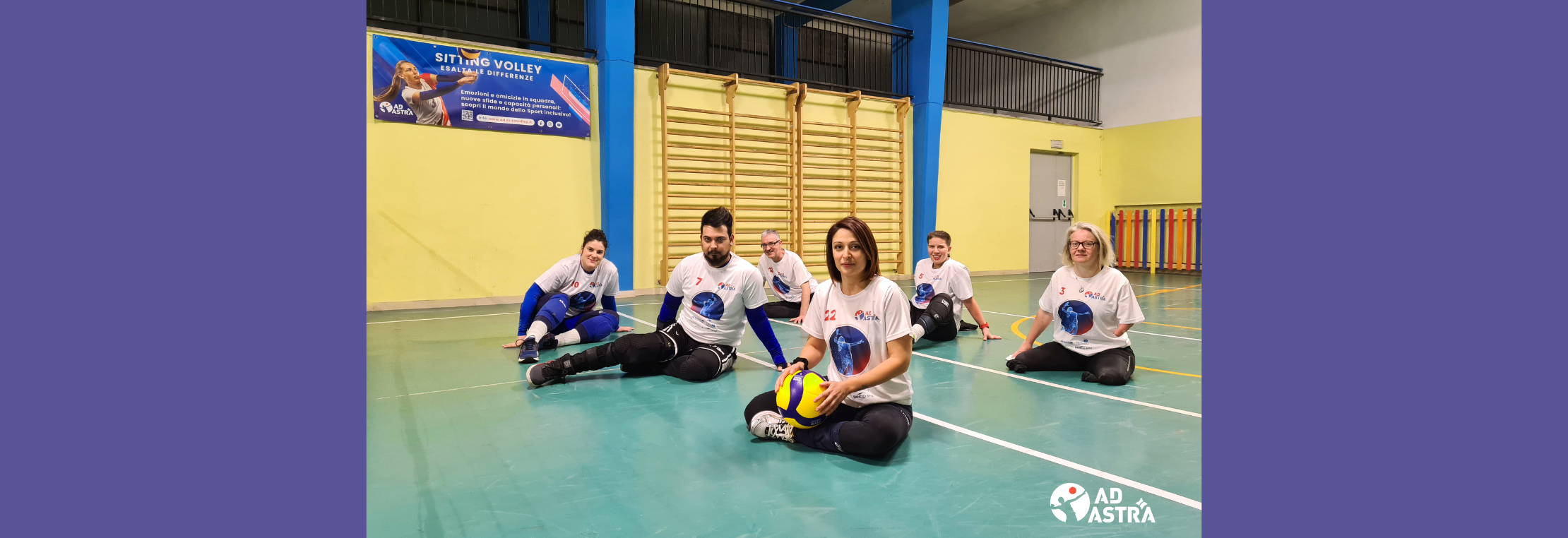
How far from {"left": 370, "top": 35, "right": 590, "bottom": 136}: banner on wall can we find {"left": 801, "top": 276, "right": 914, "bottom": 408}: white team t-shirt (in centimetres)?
666

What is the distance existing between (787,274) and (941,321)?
162cm

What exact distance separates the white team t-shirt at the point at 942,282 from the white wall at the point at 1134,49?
916 cm

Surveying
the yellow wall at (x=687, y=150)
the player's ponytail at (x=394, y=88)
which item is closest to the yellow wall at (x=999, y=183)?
the yellow wall at (x=687, y=150)

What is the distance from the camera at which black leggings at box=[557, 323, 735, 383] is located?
13.3ft

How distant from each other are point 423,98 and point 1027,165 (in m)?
9.94

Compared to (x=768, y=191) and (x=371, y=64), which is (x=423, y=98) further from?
(x=768, y=191)

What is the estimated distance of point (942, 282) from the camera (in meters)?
5.60

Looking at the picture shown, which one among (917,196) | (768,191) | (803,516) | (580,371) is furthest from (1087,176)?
(803,516)

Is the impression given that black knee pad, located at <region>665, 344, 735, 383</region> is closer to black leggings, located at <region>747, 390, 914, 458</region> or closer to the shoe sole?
the shoe sole

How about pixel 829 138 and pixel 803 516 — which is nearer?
pixel 803 516

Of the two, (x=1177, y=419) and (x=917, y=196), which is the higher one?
(x=917, y=196)

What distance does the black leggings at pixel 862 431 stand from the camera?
8.61 feet

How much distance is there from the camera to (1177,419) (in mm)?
3271

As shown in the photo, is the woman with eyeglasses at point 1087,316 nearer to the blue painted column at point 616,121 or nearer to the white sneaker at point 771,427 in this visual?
the white sneaker at point 771,427
